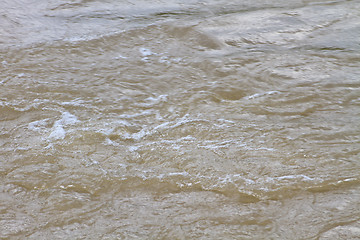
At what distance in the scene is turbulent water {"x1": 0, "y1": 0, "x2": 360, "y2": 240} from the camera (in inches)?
76.2

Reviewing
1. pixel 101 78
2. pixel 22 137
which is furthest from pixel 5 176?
pixel 101 78

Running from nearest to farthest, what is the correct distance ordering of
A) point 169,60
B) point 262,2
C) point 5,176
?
1. point 5,176
2. point 169,60
3. point 262,2

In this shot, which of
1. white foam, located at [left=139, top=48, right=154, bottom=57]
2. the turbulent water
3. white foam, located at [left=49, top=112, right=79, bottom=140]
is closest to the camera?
the turbulent water

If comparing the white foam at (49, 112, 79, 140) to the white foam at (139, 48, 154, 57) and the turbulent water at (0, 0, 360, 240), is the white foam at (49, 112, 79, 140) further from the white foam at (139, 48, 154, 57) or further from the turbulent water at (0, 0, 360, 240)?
the white foam at (139, 48, 154, 57)

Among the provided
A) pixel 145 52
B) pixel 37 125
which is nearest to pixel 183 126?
pixel 37 125

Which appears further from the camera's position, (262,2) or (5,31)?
(262,2)

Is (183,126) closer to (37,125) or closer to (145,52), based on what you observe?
(37,125)

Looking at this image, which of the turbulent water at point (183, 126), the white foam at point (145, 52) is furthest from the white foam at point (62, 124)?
the white foam at point (145, 52)

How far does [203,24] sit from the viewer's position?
411cm

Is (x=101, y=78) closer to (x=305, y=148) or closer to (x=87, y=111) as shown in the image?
(x=87, y=111)

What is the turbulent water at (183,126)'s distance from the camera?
193 centimetres

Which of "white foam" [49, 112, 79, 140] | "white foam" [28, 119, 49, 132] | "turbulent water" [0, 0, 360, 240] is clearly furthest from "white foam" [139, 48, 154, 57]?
"white foam" [28, 119, 49, 132]

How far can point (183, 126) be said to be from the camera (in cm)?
258

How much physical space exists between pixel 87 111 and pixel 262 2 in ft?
8.81
